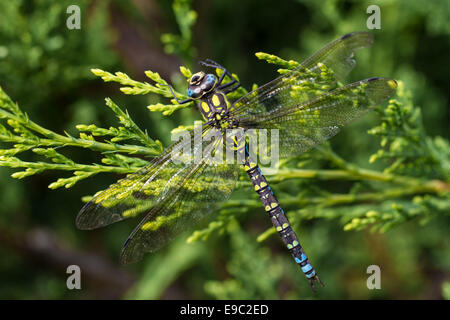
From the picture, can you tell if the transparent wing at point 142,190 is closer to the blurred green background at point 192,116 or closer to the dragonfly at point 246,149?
the dragonfly at point 246,149

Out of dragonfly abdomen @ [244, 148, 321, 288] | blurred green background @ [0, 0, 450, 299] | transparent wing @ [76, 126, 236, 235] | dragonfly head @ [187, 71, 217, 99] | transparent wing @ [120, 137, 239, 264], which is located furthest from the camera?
blurred green background @ [0, 0, 450, 299]

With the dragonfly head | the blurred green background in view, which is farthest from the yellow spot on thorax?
the blurred green background

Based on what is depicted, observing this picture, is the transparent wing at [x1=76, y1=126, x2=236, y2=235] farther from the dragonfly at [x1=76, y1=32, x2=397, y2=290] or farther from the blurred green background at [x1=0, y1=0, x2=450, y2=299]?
the blurred green background at [x1=0, y1=0, x2=450, y2=299]

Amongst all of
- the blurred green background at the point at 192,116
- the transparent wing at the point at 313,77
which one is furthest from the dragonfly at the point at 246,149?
the blurred green background at the point at 192,116

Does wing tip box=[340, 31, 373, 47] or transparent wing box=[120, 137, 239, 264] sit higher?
wing tip box=[340, 31, 373, 47]

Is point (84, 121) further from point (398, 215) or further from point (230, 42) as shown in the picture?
point (398, 215)

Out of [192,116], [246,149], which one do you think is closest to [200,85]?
[246,149]
